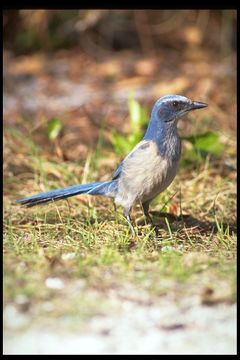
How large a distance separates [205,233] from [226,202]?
768mm

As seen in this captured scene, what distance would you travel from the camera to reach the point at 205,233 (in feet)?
15.9

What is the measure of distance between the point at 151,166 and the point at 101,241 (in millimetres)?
589

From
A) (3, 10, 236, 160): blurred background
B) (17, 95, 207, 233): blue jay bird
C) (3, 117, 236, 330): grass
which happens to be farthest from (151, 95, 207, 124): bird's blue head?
(3, 10, 236, 160): blurred background

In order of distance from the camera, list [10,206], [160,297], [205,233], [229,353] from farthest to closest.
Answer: [10,206]
[205,233]
[160,297]
[229,353]

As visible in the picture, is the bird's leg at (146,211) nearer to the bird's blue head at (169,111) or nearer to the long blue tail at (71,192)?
the long blue tail at (71,192)

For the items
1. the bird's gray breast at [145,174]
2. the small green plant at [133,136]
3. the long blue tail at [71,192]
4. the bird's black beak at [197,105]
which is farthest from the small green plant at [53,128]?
the bird's black beak at [197,105]

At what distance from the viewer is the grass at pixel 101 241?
3.48 meters

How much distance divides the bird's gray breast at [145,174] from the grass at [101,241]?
231 mm

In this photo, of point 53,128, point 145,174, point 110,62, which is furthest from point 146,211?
point 110,62

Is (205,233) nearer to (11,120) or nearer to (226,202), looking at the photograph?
(226,202)

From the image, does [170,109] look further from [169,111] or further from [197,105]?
[197,105]

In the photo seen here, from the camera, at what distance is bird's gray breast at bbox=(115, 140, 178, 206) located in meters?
4.62

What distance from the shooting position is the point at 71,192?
495 cm

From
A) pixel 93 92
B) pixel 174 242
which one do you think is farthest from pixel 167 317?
pixel 93 92
